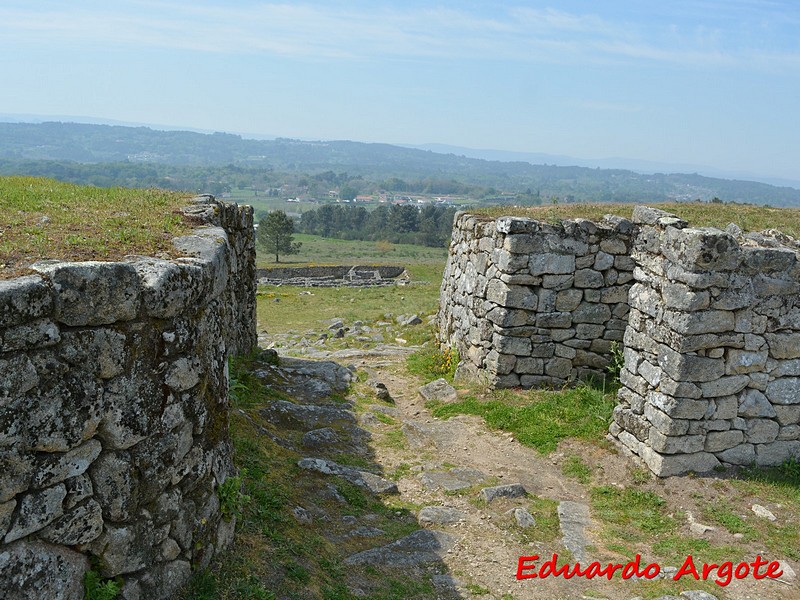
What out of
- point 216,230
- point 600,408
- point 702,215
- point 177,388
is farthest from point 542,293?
point 177,388

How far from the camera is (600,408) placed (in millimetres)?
10172

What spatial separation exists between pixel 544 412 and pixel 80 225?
280 inches

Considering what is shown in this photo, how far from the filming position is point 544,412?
1044 cm

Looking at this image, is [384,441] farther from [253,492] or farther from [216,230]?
[216,230]

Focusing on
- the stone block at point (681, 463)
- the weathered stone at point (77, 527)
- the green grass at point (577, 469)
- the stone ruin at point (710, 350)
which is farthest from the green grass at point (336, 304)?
the weathered stone at point (77, 527)

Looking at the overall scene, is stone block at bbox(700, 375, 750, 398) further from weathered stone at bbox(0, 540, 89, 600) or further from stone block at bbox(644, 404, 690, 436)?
weathered stone at bbox(0, 540, 89, 600)

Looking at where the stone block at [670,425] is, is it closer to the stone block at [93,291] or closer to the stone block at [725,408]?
the stone block at [725,408]

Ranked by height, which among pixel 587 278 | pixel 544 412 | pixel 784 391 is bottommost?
pixel 544 412

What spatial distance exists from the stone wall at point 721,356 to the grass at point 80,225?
5797mm

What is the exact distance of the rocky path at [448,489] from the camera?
252 inches

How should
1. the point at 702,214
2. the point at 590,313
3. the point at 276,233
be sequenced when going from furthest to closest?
the point at 276,233
the point at 702,214
the point at 590,313

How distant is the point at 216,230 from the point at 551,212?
26.1 feet

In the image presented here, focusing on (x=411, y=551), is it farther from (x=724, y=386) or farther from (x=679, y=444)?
(x=724, y=386)

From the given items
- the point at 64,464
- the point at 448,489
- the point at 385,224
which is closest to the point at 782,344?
the point at 448,489
